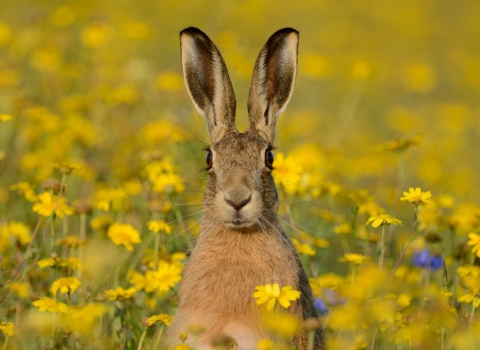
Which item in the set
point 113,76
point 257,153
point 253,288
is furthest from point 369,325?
point 113,76

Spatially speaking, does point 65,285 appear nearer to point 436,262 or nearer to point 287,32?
point 287,32

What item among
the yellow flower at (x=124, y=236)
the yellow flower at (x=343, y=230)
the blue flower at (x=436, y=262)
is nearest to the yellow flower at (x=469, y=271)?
the blue flower at (x=436, y=262)

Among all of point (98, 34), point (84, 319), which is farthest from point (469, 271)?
point (98, 34)

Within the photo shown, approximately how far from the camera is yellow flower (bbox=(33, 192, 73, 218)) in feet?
15.9

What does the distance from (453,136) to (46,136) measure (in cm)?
516

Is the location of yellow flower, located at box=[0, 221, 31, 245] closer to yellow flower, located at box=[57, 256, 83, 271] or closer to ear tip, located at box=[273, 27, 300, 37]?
yellow flower, located at box=[57, 256, 83, 271]

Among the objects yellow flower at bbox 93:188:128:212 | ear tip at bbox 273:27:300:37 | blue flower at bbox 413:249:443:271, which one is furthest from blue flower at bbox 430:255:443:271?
yellow flower at bbox 93:188:128:212

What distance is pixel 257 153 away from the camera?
4.63 m

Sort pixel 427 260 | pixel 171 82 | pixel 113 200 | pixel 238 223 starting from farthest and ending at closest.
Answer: pixel 171 82
pixel 113 200
pixel 427 260
pixel 238 223

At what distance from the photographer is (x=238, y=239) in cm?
451

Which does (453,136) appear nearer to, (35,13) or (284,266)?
(35,13)

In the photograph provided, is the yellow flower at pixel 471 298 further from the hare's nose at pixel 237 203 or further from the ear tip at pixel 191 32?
the ear tip at pixel 191 32

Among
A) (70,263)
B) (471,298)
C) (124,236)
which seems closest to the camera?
(471,298)

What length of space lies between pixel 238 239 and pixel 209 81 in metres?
1.13
